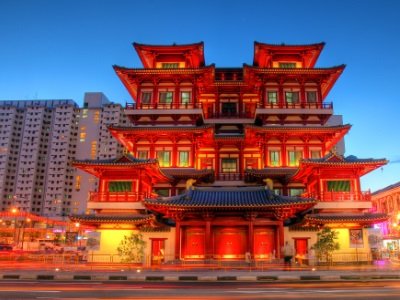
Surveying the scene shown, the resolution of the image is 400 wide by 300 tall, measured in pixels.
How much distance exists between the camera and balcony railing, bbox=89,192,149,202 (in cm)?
3266

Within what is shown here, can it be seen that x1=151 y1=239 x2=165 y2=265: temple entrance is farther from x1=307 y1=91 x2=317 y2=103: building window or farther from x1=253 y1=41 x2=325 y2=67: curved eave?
x1=253 y1=41 x2=325 y2=67: curved eave

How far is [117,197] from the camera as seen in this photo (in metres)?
33.1

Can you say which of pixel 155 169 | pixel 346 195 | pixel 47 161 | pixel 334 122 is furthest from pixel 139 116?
pixel 47 161

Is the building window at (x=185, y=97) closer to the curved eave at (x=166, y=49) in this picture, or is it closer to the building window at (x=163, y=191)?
the curved eave at (x=166, y=49)

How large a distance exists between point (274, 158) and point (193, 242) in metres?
13.7

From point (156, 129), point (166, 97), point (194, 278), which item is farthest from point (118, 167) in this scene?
point (194, 278)

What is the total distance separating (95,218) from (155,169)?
7019 mm

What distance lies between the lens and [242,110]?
42.2 m

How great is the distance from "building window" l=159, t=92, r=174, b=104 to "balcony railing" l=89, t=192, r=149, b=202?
12944mm

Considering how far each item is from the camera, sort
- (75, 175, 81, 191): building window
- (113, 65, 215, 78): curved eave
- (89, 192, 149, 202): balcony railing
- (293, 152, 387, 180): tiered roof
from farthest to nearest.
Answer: (75, 175, 81, 191): building window
(113, 65, 215, 78): curved eave
(89, 192, 149, 202): balcony railing
(293, 152, 387, 180): tiered roof

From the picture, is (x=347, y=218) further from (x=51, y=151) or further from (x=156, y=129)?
A: (x=51, y=151)

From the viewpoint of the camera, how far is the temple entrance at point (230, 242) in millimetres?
30938

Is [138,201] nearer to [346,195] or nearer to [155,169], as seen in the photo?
[155,169]

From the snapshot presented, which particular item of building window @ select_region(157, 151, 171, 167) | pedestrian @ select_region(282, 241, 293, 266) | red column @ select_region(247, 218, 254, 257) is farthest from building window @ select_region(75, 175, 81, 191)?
pedestrian @ select_region(282, 241, 293, 266)
